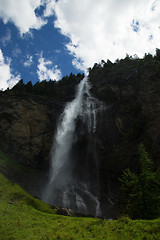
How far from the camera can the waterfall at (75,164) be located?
2840 cm

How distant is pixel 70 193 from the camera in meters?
30.2

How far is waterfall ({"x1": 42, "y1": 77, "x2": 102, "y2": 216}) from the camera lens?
28.4 metres

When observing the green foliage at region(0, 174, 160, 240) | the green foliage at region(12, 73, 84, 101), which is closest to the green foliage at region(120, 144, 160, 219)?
the green foliage at region(0, 174, 160, 240)

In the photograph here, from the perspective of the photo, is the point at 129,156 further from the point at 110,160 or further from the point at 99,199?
the point at 99,199

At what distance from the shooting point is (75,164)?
3838 cm

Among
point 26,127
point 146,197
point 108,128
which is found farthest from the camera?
point 26,127

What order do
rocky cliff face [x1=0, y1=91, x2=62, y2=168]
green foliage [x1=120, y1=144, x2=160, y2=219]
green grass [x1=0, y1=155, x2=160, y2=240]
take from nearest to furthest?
1. green grass [x1=0, y1=155, x2=160, y2=240]
2. green foliage [x1=120, y1=144, x2=160, y2=219]
3. rocky cliff face [x1=0, y1=91, x2=62, y2=168]

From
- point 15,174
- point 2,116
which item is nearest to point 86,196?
point 15,174

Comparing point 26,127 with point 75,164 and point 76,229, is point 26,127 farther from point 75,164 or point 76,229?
point 76,229

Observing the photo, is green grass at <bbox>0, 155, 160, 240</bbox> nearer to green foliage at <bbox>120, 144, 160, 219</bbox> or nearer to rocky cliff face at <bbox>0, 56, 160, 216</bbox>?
green foliage at <bbox>120, 144, 160, 219</bbox>

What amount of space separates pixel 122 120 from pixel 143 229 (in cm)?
3351

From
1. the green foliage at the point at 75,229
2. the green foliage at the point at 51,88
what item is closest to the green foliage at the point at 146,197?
the green foliage at the point at 75,229

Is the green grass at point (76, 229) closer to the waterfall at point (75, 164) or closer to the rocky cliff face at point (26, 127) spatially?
the waterfall at point (75, 164)

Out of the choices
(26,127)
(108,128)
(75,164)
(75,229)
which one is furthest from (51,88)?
(75,229)
